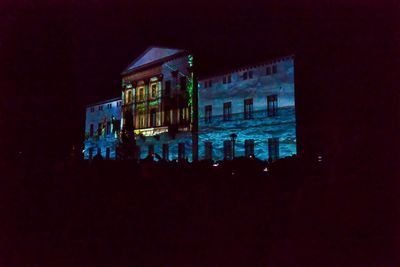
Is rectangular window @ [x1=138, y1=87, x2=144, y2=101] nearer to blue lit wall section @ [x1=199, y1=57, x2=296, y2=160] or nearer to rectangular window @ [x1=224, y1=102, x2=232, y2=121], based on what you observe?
blue lit wall section @ [x1=199, y1=57, x2=296, y2=160]

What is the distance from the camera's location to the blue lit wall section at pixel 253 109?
2528cm

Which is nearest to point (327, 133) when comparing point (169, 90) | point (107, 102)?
point (169, 90)

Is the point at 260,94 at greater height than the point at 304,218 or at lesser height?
greater

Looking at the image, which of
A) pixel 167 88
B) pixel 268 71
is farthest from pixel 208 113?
pixel 268 71

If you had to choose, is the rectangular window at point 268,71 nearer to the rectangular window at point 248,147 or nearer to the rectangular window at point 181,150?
the rectangular window at point 248,147

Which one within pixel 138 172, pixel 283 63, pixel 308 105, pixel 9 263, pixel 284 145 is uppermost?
pixel 283 63

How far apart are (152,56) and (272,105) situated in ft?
51.3

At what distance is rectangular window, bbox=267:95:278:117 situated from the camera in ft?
85.7

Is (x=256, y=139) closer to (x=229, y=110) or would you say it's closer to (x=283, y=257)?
(x=229, y=110)


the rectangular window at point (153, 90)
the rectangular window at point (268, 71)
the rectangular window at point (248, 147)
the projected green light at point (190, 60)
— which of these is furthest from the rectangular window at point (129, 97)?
the rectangular window at point (268, 71)

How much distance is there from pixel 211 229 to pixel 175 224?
904 millimetres

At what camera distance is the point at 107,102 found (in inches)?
1774

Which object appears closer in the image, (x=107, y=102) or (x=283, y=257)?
(x=283, y=257)

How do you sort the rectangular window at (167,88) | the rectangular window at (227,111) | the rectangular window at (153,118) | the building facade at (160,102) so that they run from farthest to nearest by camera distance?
1. the rectangular window at (153,118)
2. the rectangular window at (167,88)
3. the building facade at (160,102)
4. the rectangular window at (227,111)
